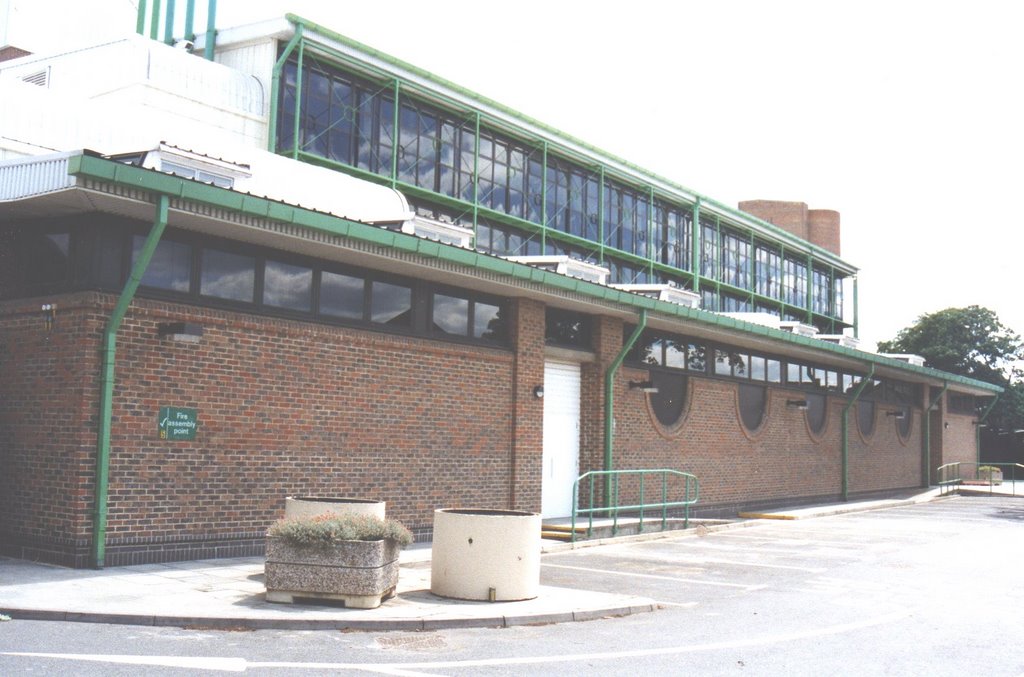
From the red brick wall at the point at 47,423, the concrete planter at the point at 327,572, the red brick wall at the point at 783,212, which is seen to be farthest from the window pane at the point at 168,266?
the red brick wall at the point at 783,212

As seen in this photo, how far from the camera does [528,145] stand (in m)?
31.6

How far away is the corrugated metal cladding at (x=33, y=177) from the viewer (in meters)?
10.3

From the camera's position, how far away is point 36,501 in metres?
11.4

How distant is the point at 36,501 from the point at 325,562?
4.33 metres

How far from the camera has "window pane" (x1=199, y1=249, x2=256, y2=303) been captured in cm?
1233

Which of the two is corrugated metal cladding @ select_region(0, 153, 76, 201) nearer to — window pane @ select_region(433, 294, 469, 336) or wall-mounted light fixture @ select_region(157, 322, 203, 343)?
wall-mounted light fixture @ select_region(157, 322, 203, 343)

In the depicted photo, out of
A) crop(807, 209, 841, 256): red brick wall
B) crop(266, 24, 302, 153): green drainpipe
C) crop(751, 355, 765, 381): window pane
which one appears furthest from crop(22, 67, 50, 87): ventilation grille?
crop(807, 209, 841, 256): red brick wall

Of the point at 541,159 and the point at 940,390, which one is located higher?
the point at 541,159

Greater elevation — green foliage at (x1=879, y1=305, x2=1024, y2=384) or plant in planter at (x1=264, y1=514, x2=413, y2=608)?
green foliage at (x1=879, y1=305, x2=1024, y2=384)

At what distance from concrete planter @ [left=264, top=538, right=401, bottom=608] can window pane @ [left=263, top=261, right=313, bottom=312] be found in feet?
15.0

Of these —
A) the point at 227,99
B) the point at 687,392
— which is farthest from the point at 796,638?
the point at 227,99

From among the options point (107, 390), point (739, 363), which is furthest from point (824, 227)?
point (107, 390)

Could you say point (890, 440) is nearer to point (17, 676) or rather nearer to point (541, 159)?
point (541, 159)

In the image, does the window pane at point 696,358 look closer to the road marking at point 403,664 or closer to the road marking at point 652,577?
the road marking at point 652,577
